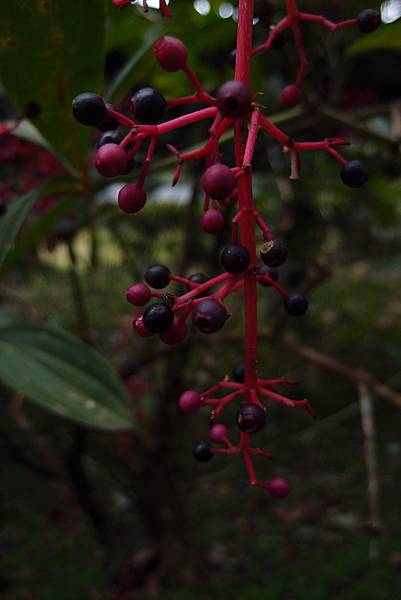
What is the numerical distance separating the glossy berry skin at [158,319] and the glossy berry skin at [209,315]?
21 millimetres

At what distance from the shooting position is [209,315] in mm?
450

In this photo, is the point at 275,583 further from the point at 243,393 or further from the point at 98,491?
the point at 243,393

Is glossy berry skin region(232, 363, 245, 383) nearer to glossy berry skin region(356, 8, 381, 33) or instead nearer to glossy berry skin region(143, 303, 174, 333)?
glossy berry skin region(143, 303, 174, 333)

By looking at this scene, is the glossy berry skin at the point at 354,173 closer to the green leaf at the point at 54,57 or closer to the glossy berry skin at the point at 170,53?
the glossy berry skin at the point at 170,53

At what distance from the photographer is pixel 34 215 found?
→ 134cm

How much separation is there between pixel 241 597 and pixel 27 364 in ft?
2.71

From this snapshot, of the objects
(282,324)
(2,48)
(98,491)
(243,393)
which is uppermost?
(2,48)

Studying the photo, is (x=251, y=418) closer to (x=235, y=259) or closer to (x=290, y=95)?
(x=235, y=259)

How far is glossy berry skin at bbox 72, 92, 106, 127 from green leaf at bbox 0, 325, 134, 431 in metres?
0.51

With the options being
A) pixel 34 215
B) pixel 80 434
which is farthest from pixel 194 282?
pixel 80 434

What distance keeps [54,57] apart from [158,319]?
497 millimetres

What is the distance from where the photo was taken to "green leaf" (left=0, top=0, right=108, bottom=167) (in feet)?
2.37

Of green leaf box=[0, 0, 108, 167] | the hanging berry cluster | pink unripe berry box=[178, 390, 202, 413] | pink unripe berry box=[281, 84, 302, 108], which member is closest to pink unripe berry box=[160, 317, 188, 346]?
the hanging berry cluster

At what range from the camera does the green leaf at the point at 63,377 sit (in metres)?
0.89
